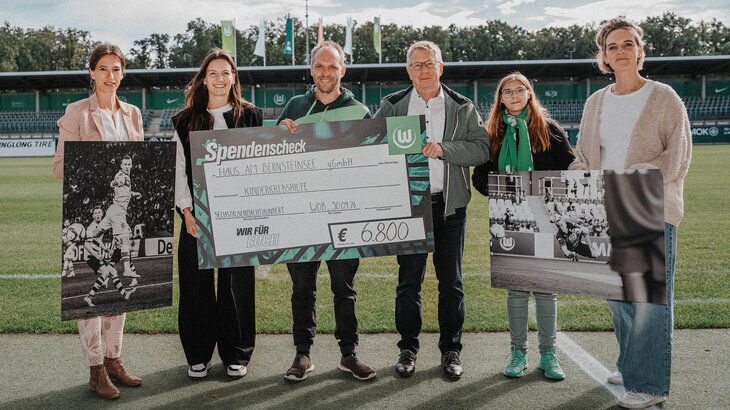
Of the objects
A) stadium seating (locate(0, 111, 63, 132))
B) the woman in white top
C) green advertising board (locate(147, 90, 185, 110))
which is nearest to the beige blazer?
the woman in white top

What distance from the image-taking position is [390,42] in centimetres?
7538

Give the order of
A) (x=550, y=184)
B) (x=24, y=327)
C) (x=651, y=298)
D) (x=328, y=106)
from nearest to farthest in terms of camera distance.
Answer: (x=651, y=298) < (x=550, y=184) < (x=328, y=106) < (x=24, y=327)

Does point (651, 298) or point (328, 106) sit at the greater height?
point (328, 106)

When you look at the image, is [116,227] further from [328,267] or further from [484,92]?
[484,92]

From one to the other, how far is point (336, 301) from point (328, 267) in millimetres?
222

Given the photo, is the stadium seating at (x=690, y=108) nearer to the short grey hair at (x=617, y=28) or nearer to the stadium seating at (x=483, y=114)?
the stadium seating at (x=483, y=114)

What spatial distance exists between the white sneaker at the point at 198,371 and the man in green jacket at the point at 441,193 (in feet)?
3.62

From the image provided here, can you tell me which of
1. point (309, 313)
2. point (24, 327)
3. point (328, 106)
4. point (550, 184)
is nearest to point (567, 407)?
point (550, 184)

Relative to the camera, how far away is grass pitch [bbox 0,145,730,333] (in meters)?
4.21

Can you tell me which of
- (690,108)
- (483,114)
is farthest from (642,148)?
(690,108)

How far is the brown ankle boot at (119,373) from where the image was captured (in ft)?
10.4

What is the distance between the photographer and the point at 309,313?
341cm

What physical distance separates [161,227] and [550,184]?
7.03 feet

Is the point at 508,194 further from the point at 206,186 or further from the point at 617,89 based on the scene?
the point at 206,186
